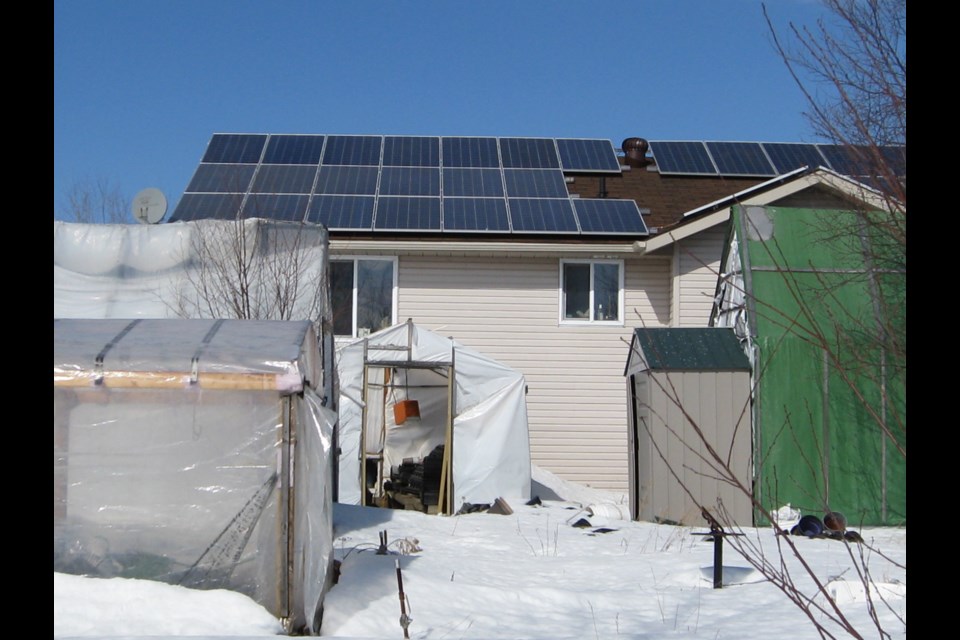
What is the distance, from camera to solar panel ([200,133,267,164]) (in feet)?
65.7

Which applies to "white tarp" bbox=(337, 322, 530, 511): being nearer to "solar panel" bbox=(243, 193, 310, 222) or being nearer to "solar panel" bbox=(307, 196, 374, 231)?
"solar panel" bbox=(307, 196, 374, 231)

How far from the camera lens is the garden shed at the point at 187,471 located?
22.7 ft

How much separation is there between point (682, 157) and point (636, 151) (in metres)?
0.99

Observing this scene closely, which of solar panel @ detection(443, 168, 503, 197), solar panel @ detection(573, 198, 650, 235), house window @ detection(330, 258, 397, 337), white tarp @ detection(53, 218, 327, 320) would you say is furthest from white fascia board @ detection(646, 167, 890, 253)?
white tarp @ detection(53, 218, 327, 320)

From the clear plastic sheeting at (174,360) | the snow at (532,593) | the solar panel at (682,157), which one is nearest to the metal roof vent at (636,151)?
the solar panel at (682,157)

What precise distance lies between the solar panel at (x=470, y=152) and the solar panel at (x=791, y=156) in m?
5.93

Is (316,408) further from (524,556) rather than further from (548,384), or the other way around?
(548,384)

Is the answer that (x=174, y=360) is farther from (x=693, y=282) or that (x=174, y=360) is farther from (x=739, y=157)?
(x=739, y=157)

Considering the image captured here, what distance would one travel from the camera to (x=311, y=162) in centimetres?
2006

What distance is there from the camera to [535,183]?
19.4 meters

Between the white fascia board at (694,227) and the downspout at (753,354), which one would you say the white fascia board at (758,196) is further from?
the downspout at (753,354)

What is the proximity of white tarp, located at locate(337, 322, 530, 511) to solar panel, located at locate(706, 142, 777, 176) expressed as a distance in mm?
7563

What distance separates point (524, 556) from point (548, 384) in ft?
23.7

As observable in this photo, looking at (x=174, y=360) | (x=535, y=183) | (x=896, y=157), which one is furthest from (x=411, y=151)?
(x=896, y=157)
